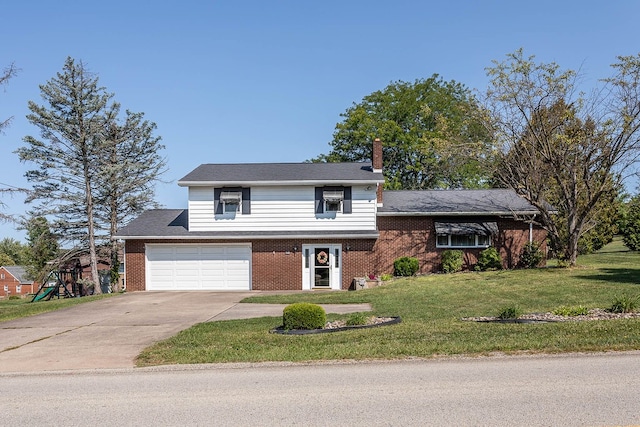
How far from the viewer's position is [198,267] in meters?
25.1

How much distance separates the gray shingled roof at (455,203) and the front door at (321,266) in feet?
10.3

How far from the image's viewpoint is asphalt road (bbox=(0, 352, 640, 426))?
19.3 ft

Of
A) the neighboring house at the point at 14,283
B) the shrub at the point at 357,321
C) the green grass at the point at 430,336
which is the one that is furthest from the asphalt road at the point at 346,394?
the neighboring house at the point at 14,283

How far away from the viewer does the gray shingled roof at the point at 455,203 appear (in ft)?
81.8

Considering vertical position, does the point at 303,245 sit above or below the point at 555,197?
below

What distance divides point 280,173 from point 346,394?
1998 cm

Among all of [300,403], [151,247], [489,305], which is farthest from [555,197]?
[300,403]

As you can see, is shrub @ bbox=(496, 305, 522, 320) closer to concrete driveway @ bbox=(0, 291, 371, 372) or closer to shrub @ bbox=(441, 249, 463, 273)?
concrete driveway @ bbox=(0, 291, 371, 372)

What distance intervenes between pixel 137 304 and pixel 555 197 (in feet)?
74.4

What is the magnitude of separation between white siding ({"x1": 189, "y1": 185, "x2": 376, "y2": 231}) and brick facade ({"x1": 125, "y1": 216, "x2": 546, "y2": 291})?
71cm

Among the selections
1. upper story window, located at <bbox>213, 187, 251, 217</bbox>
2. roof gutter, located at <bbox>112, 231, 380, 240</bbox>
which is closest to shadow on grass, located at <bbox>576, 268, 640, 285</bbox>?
roof gutter, located at <bbox>112, 231, 380, 240</bbox>

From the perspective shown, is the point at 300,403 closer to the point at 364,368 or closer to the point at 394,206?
the point at 364,368

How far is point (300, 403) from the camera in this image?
6.52m

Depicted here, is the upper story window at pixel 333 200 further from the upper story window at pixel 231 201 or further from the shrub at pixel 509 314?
the shrub at pixel 509 314
